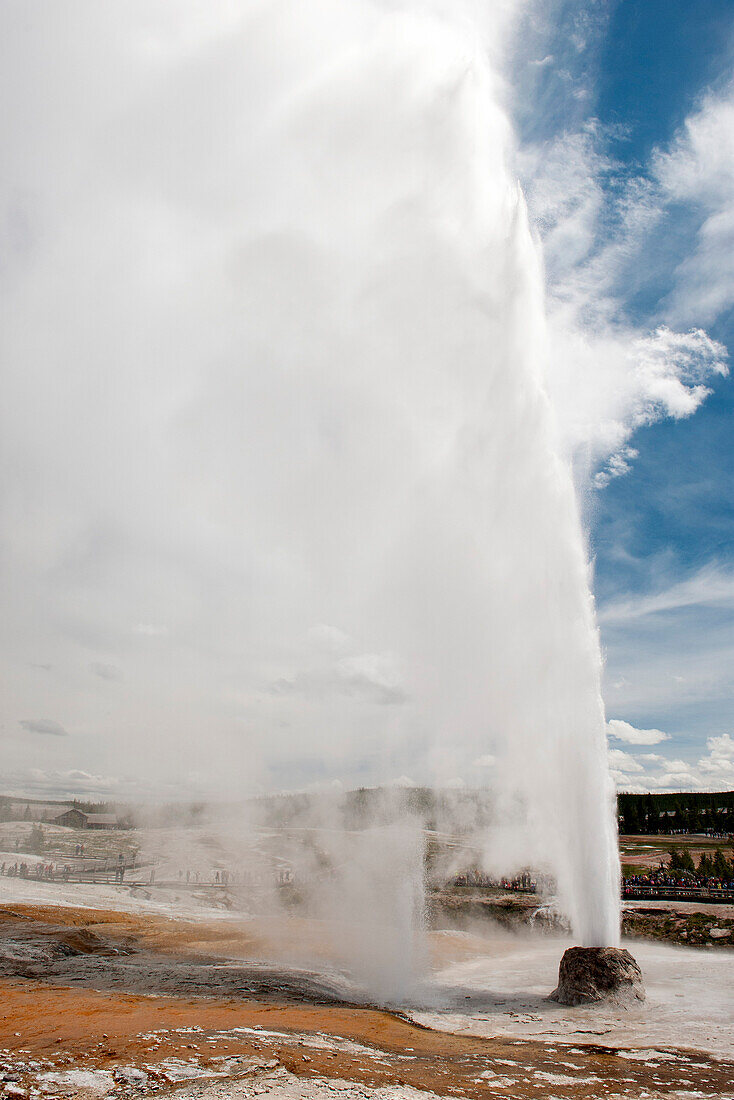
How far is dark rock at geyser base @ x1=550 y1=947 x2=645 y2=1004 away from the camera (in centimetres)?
1278

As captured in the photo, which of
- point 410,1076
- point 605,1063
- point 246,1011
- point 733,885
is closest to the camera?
point 410,1076

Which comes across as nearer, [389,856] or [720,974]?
[720,974]

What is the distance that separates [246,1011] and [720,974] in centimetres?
1188

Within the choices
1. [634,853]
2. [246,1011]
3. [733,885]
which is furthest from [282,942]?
[634,853]

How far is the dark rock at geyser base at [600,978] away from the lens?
503 inches

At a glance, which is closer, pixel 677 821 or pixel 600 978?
pixel 600 978

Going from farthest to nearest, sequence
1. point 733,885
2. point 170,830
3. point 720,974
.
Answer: point 170,830 → point 733,885 → point 720,974

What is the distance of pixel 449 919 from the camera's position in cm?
2755

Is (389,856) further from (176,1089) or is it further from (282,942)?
(176,1089)

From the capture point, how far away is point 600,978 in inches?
507

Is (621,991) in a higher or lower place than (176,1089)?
lower

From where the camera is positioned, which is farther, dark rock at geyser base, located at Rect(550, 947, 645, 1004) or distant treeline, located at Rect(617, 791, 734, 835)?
distant treeline, located at Rect(617, 791, 734, 835)

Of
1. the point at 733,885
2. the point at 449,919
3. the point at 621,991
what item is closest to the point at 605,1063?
the point at 621,991

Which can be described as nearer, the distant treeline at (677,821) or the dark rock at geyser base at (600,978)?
the dark rock at geyser base at (600,978)
